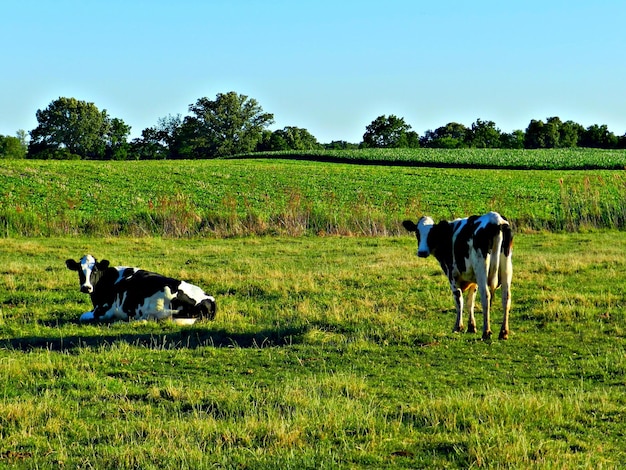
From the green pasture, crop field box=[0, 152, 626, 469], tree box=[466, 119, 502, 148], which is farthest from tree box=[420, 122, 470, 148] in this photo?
crop field box=[0, 152, 626, 469]

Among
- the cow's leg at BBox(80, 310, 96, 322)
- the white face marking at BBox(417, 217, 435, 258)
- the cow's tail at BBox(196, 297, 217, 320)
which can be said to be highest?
the white face marking at BBox(417, 217, 435, 258)

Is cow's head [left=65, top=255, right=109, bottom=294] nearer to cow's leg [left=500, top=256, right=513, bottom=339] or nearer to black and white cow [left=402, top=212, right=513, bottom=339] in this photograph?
black and white cow [left=402, top=212, right=513, bottom=339]

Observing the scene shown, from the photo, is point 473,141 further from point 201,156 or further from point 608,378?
point 608,378

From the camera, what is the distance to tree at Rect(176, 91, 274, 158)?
134m

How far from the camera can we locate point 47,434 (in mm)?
7223

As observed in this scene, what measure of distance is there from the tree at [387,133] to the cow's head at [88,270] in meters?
129

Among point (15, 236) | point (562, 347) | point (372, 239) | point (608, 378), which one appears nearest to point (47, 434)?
point (608, 378)

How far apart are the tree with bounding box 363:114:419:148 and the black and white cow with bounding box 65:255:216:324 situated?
5086 inches

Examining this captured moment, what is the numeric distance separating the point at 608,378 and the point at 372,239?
17.7m

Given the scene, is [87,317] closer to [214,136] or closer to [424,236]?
[424,236]

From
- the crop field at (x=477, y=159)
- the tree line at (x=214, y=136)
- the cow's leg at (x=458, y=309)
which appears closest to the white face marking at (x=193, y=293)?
the cow's leg at (x=458, y=309)

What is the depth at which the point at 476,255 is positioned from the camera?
12.5 m

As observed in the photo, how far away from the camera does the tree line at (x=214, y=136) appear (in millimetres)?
124312

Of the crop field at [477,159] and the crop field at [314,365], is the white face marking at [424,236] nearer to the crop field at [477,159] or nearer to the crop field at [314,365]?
the crop field at [314,365]
